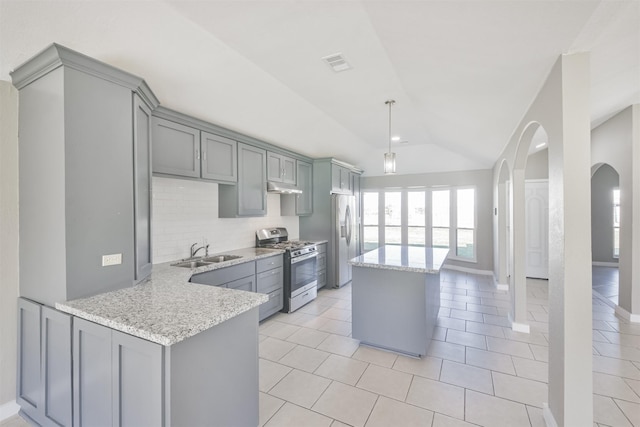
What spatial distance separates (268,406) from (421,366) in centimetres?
148

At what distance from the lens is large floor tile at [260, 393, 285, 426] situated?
6.74ft

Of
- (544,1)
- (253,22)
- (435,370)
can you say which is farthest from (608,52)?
(435,370)

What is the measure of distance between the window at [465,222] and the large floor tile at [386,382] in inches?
189

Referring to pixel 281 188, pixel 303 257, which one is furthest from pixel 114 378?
pixel 281 188

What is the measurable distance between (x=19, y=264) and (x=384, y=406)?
2937mm

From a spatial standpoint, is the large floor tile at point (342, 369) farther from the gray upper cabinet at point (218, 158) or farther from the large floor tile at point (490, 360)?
the gray upper cabinet at point (218, 158)

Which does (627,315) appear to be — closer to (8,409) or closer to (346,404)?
(346,404)

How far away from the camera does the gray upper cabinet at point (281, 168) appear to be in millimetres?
4348

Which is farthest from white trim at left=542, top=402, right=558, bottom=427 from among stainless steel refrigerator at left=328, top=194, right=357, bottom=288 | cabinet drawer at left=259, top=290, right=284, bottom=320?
stainless steel refrigerator at left=328, top=194, right=357, bottom=288

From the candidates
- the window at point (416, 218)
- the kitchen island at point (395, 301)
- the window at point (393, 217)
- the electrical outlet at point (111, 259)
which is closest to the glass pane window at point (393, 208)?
the window at point (393, 217)

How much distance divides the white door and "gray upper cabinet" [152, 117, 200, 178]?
20.6 ft

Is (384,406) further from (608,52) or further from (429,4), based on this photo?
(608,52)

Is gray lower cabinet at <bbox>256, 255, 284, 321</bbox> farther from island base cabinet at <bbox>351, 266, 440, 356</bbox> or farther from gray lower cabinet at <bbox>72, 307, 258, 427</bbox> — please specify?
gray lower cabinet at <bbox>72, 307, 258, 427</bbox>

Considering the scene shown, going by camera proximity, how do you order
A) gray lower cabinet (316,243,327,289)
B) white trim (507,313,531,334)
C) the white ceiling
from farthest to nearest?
gray lower cabinet (316,243,327,289) < white trim (507,313,531,334) < the white ceiling
